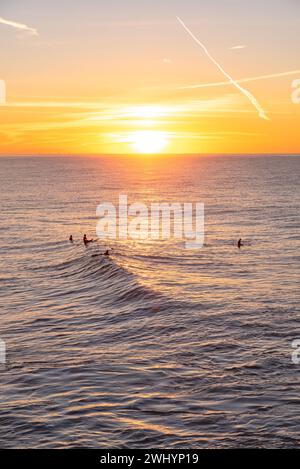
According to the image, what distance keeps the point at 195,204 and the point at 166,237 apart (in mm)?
52316

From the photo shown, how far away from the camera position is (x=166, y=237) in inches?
2958

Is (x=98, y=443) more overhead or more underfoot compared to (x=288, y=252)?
more underfoot

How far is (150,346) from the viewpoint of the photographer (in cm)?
3200

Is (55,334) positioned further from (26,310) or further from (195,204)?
(195,204)

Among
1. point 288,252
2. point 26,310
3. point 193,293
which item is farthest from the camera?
point 288,252

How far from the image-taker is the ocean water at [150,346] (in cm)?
2259

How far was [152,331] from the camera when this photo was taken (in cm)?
3484

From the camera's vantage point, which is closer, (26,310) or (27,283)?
(26,310)

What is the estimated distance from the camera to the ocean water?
22594mm

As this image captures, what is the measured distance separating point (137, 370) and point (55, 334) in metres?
7.83
